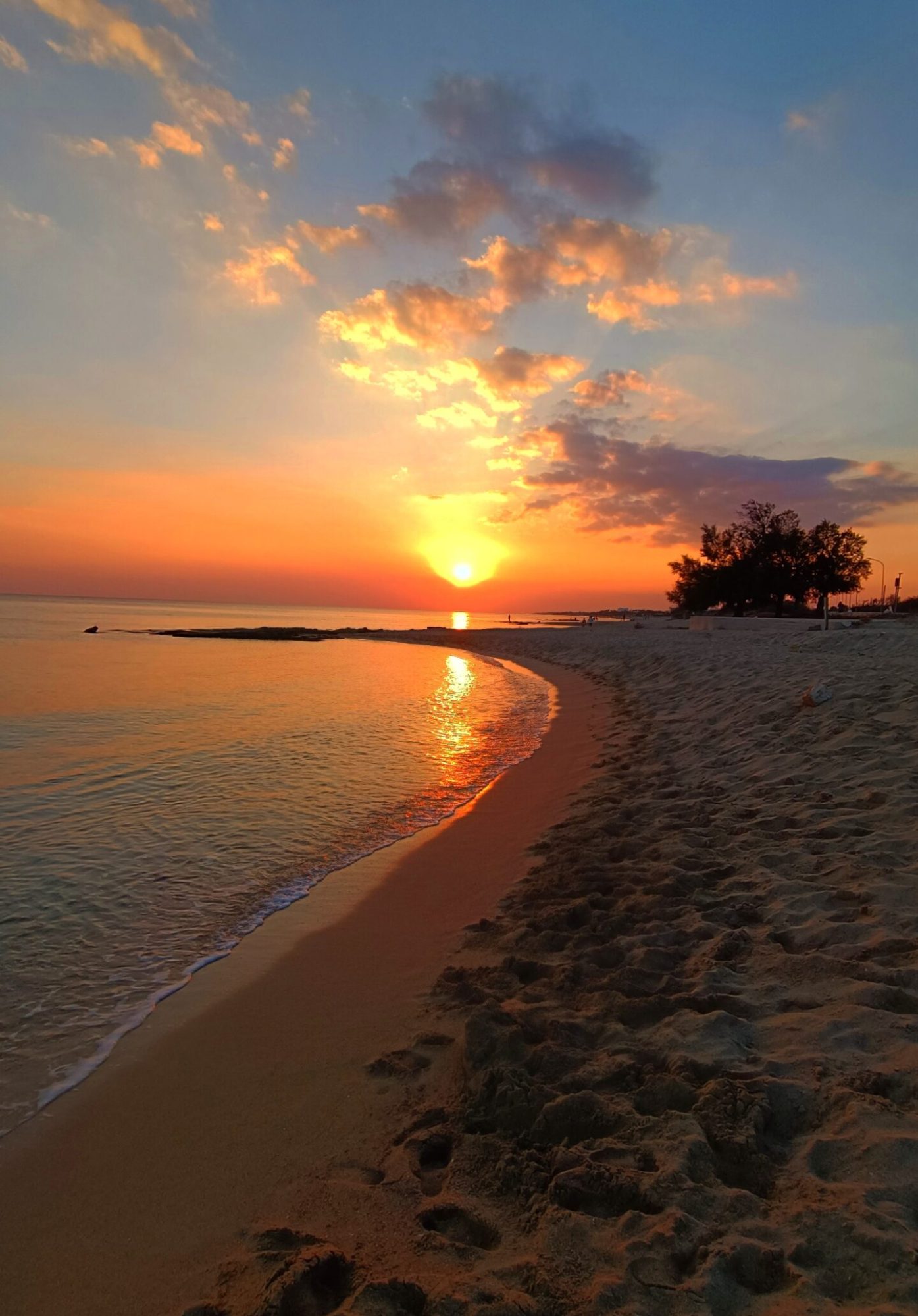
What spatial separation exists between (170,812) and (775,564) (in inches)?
2652

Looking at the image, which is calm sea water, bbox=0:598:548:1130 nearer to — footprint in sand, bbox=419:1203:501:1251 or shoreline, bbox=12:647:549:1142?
shoreline, bbox=12:647:549:1142

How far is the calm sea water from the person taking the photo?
181 inches

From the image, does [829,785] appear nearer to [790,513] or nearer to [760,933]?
[760,933]

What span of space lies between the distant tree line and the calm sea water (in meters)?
52.2

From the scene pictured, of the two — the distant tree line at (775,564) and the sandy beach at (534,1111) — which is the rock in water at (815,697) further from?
the distant tree line at (775,564)

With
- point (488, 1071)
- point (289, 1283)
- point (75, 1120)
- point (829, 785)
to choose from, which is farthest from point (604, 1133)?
point (829, 785)

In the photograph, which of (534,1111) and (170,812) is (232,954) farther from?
(170,812)

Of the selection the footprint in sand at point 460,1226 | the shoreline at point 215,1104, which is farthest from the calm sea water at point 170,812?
the footprint in sand at point 460,1226

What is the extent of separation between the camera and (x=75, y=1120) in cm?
339

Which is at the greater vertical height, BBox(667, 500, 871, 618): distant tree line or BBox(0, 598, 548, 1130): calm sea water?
BBox(667, 500, 871, 618): distant tree line

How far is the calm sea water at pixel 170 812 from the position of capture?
15.1 ft

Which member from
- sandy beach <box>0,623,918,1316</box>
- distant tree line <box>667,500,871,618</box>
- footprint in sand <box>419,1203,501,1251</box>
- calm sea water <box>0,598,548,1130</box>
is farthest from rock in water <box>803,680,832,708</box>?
distant tree line <box>667,500,871,618</box>

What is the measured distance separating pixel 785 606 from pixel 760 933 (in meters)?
73.5

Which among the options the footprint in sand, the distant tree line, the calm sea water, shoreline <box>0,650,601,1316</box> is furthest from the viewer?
the distant tree line
